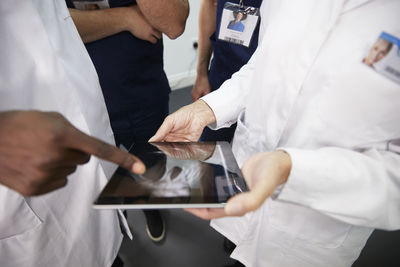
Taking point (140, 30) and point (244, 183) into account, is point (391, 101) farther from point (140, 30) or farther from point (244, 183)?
point (140, 30)

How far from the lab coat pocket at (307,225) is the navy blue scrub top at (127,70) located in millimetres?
682

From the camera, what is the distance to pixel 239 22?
2.79 ft

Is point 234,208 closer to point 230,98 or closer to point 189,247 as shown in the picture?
point 230,98

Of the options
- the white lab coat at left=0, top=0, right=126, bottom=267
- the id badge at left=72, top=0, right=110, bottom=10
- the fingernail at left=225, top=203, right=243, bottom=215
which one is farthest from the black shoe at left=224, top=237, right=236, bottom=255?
the id badge at left=72, top=0, right=110, bottom=10

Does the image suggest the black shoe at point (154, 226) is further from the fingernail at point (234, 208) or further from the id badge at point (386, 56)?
the id badge at point (386, 56)

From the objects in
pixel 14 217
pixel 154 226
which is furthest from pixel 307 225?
pixel 154 226

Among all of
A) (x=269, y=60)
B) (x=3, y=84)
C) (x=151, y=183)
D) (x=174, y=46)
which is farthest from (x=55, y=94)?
(x=174, y=46)

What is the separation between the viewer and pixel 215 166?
1.74 ft

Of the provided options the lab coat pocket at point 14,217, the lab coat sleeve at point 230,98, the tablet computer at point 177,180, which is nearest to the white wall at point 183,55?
the lab coat sleeve at point 230,98

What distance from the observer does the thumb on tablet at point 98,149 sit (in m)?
0.30

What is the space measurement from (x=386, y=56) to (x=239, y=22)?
0.60 meters

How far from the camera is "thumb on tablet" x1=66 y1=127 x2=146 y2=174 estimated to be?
0.30 meters

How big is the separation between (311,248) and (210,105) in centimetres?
53

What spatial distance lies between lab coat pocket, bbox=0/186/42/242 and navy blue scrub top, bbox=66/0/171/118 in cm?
51
